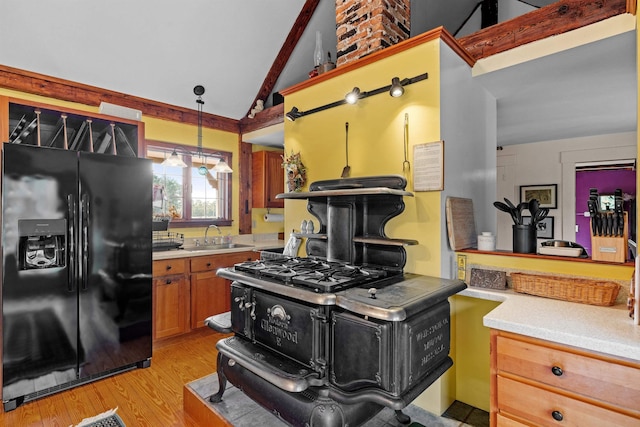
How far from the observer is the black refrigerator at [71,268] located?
7.84ft

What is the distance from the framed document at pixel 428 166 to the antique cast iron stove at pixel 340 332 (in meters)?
0.12

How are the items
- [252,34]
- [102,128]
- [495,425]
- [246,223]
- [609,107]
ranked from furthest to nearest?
1. [246,223]
2. [252,34]
3. [609,107]
4. [102,128]
5. [495,425]

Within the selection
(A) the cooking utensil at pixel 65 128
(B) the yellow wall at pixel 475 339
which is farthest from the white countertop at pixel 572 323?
(A) the cooking utensil at pixel 65 128

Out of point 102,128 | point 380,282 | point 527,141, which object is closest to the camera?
point 380,282

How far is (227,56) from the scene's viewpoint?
153 inches

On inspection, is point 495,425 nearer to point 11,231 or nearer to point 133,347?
point 133,347

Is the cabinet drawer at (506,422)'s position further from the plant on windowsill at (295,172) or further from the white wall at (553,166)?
the white wall at (553,166)

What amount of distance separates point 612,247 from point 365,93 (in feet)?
6.12

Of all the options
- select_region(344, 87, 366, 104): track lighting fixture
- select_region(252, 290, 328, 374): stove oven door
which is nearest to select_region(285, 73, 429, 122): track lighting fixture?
select_region(344, 87, 366, 104): track lighting fixture

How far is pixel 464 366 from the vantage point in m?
2.41

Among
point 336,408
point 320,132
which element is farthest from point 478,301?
point 320,132

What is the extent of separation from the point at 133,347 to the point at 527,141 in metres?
6.06

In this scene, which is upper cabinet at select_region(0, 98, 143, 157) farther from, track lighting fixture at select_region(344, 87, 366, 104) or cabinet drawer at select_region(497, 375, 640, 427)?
cabinet drawer at select_region(497, 375, 640, 427)

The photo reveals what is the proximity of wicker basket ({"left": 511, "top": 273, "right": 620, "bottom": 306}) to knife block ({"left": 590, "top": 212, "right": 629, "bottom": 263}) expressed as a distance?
0.46 ft
